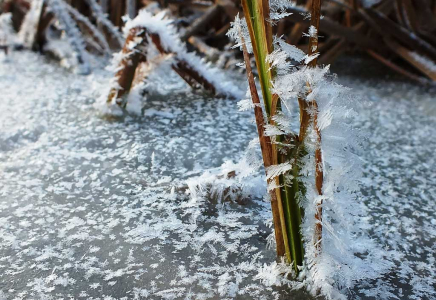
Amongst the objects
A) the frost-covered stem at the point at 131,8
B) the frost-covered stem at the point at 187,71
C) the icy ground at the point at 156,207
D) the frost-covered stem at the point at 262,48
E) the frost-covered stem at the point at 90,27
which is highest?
the frost-covered stem at the point at 131,8

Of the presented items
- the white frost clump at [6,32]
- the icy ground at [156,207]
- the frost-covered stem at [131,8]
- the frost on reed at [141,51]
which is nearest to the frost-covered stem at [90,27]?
the frost-covered stem at [131,8]

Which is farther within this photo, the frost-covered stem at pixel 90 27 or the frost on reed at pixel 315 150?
the frost-covered stem at pixel 90 27

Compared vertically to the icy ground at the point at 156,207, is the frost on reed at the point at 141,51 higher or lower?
higher


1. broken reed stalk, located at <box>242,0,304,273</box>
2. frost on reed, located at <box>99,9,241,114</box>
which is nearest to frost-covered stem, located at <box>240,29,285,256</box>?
broken reed stalk, located at <box>242,0,304,273</box>

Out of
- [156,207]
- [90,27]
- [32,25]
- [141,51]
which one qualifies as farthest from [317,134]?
[32,25]

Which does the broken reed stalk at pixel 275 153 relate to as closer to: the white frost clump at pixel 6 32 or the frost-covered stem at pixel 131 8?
the frost-covered stem at pixel 131 8

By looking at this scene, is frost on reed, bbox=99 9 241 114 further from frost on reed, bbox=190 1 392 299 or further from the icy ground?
frost on reed, bbox=190 1 392 299

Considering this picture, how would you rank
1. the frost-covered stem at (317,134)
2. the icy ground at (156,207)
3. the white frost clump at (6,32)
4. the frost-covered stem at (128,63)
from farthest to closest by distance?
the white frost clump at (6,32), the frost-covered stem at (128,63), the icy ground at (156,207), the frost-covered stem at (317,134)
